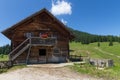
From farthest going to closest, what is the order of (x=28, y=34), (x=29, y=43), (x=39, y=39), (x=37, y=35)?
(x=37, y=35)
(x=28, y=34)
(x=39, y=39)
(x=29, y=43)

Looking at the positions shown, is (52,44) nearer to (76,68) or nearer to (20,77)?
(76,68)

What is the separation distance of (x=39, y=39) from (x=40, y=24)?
9.78 feet

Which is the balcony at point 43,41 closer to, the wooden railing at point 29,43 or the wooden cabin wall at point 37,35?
the wooden railing at point 29,43

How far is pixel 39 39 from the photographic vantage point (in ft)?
130

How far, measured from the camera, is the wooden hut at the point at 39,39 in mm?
39469

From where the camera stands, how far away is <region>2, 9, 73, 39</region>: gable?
1561 inches

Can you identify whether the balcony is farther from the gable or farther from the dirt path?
the dirt path

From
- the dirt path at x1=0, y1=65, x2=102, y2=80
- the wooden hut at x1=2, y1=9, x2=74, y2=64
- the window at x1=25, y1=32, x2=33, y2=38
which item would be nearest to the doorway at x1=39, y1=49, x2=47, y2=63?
the wooden hut at x1=2, y1=9, x2=74, y2=64

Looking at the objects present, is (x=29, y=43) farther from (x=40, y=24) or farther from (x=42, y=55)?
(x=40, y=24)

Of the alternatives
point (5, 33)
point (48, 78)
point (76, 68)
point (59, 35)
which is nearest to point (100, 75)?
point (76, 68)

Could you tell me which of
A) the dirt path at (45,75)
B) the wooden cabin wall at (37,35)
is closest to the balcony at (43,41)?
the wooden cabin wall at (37,35)

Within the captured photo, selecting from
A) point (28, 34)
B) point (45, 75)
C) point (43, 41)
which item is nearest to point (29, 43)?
point (28, 34)

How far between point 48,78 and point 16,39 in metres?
16.8

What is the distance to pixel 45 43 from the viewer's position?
39.8 meters
